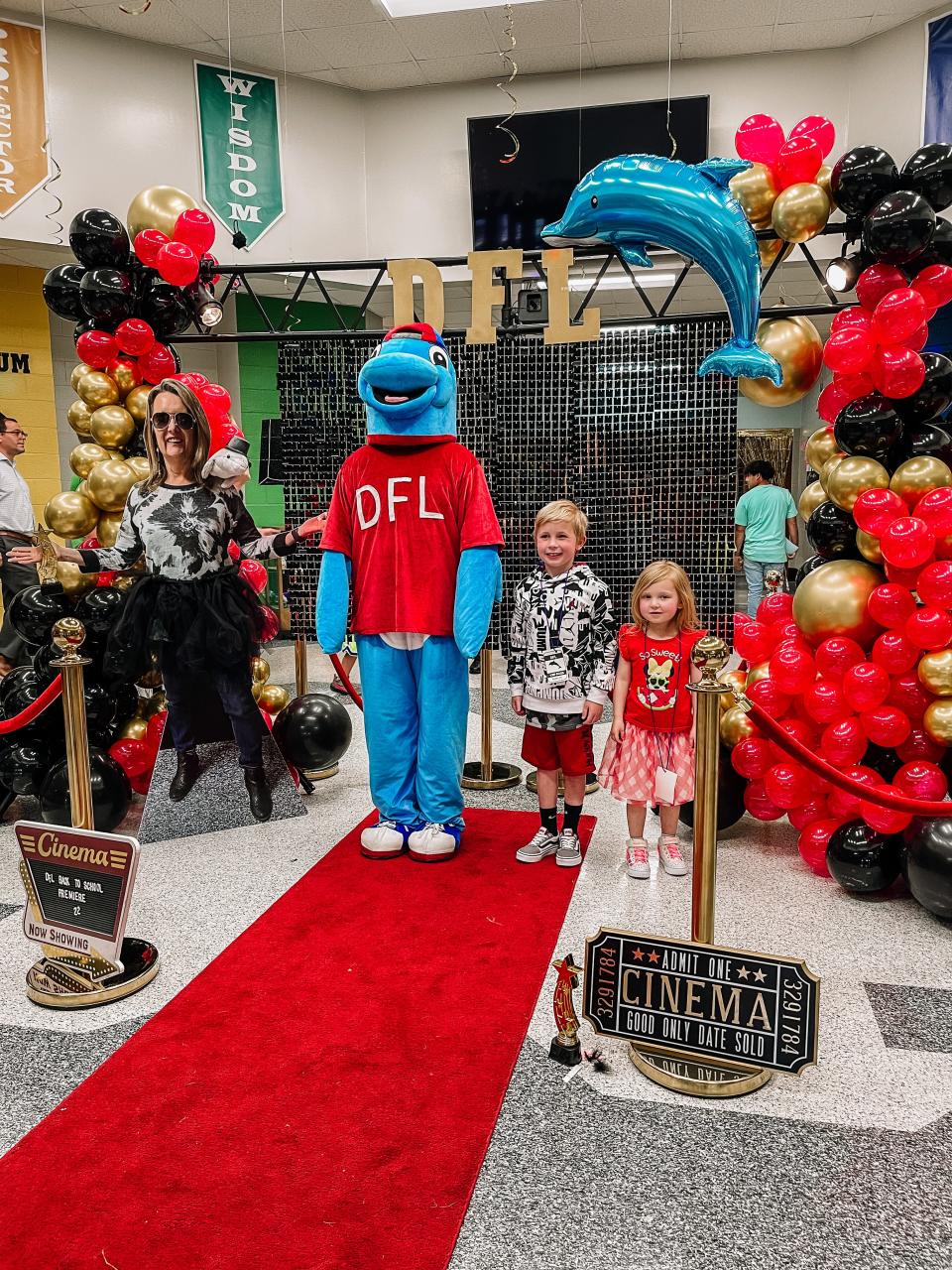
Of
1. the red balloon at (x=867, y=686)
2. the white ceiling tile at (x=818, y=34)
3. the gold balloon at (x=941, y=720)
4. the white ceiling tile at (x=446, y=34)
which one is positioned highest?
the white ceiling tile at (x=446, y=34)

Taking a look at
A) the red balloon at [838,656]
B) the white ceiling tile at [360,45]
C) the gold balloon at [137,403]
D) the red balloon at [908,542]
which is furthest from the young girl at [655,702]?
the white ceiling tile at [360,45]

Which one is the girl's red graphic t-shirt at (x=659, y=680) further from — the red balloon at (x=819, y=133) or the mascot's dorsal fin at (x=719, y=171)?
the red balloon at (x=819, y=133)

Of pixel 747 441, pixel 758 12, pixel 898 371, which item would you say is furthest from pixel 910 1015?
pixel 747 441

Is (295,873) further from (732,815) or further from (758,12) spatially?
(758,12)

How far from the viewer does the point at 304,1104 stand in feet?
6.61

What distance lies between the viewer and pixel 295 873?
3.27 metres

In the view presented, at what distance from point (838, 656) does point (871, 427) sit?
744 millimetres

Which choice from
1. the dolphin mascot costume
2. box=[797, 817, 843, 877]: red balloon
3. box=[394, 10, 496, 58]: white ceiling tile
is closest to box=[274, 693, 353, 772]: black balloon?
the dolphin mascot costume

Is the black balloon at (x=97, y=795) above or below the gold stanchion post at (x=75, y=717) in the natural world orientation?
below

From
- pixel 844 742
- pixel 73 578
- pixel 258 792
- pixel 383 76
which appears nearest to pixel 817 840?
pixel 844 742

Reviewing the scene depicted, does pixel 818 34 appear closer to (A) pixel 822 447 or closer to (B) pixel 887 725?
(A) pixel 822 447

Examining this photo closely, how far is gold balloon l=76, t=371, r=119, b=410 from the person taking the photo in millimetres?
3859

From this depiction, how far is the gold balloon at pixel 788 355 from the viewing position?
3.44 metres

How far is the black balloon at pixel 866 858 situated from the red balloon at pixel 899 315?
5.10ft
